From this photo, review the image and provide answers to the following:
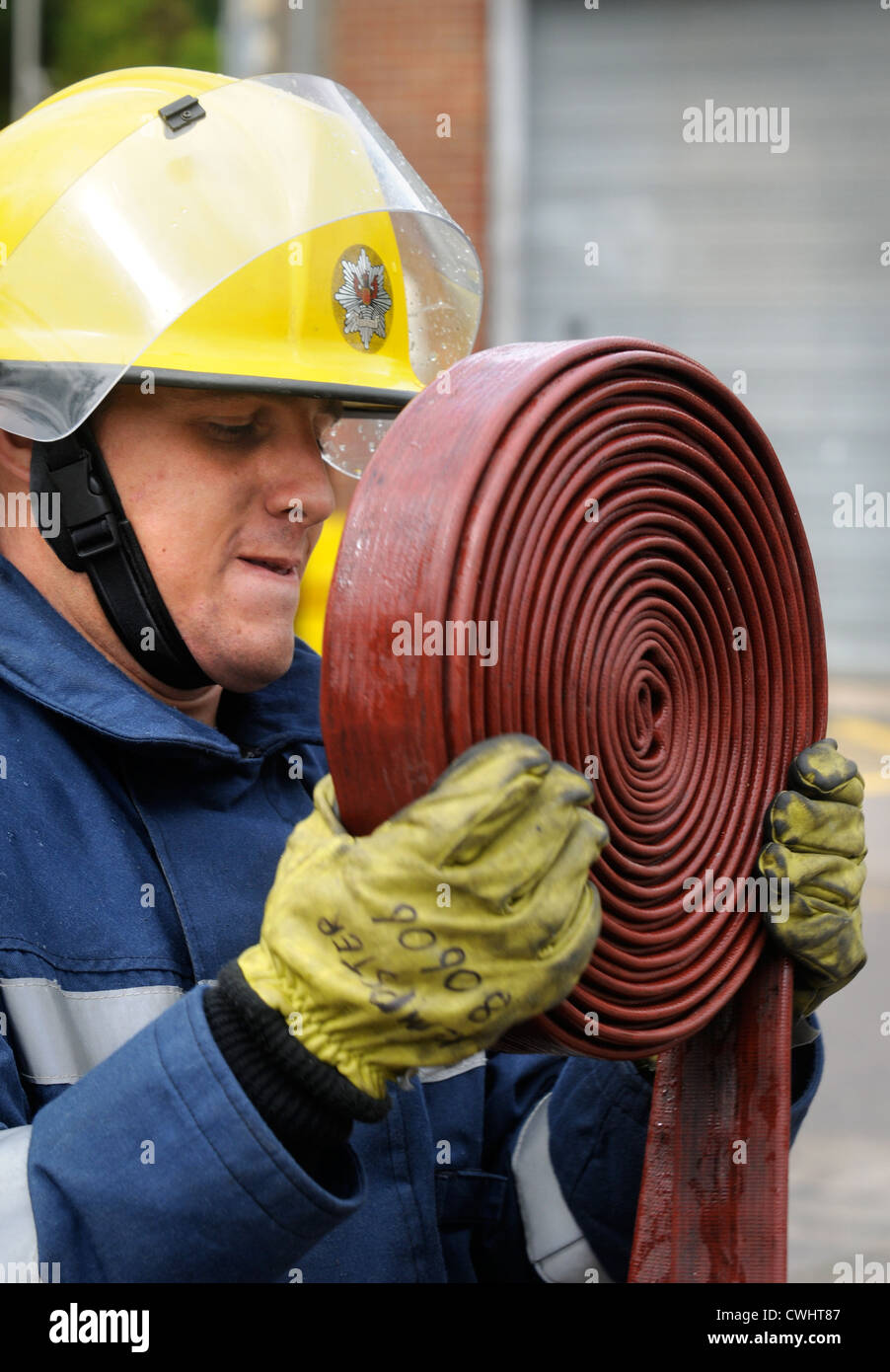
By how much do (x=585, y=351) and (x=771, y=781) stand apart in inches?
23.3

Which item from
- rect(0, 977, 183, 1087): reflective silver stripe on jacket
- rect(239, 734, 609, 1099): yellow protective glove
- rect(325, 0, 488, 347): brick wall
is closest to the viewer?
rect(239, 734, 609, 1099): yellow protective glove

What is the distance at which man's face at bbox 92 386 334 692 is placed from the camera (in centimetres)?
199

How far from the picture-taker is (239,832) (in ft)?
6.57

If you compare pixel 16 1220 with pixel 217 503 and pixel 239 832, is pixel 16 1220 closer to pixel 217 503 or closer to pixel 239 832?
pixel 239 832

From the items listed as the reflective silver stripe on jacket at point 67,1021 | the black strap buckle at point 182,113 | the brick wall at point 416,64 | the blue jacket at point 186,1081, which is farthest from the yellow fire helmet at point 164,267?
the brick wall at point 416,64

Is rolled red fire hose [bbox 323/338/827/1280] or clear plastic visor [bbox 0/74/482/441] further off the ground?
clear plastic visor [bbox 0/74/482/441]

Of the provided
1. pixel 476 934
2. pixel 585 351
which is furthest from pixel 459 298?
pixel 476 934

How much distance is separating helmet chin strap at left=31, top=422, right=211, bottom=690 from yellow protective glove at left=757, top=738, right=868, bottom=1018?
2.55 feet

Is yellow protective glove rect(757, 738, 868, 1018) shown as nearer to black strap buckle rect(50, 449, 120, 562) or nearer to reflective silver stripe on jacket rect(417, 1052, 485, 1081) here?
reflective silver stripe on jacket rect(417, 1052, 485, 1081)

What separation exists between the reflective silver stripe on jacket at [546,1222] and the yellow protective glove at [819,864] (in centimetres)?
48

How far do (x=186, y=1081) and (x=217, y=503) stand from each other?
787 mm

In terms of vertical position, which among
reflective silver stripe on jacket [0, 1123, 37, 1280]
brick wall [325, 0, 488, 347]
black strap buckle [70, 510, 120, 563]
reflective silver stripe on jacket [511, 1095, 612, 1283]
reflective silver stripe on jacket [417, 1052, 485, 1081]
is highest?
brick wall [325, 0, 488, 347]

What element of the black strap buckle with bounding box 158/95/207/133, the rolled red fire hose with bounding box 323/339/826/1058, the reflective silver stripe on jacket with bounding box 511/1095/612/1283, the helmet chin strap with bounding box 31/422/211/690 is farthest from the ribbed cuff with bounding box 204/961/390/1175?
the black strap buckle with bounding box 158/95/207/133

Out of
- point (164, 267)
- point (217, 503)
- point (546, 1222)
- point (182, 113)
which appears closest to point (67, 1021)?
point (217, 503)
